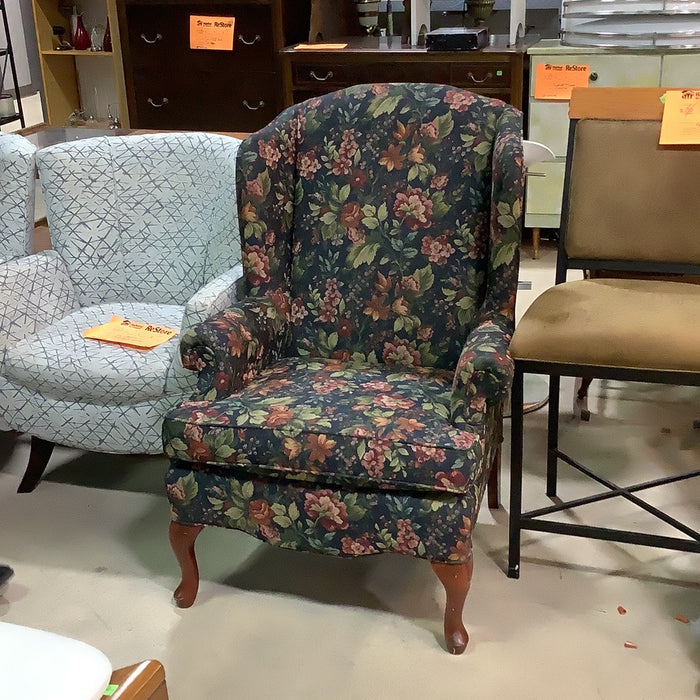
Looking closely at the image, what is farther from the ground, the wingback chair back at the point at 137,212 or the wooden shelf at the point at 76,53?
the wooden shelf at the point at 76,53

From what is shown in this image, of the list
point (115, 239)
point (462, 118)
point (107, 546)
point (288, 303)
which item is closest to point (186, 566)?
point (107, 546)

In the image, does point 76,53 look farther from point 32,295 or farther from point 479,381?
point 479,381

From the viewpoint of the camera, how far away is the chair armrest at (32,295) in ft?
7.50

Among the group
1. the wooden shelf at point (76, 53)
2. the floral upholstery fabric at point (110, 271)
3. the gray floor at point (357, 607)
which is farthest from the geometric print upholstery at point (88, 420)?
the wooden shelf at point (76, 53)

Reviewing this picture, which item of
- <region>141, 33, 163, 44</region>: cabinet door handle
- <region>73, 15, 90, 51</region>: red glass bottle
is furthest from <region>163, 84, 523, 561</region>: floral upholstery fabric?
<region>73, 15, 90, 51</region>: red glass bottle

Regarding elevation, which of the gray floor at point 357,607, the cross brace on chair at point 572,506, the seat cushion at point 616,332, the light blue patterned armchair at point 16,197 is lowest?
the gray floor at point 357,607

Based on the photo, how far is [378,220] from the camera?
6.89 feet

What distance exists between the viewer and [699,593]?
1.93 metres

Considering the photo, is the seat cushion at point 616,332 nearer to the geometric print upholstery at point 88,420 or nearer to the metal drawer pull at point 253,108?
the geometric print upholstery at point 88,420

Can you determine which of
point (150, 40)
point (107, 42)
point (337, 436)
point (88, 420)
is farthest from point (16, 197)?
point (107, 42)

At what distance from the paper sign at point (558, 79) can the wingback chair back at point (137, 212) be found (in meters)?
1.68

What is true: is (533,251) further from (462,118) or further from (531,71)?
(462,118)

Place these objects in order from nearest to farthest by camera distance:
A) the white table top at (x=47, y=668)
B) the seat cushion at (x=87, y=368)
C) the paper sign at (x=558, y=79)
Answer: the white table top at (x=47, y=668) → the seat cushion at (x=87, y=368) → the paper sign at (x=558, y=79)

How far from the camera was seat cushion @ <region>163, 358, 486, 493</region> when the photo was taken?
5.50ft
